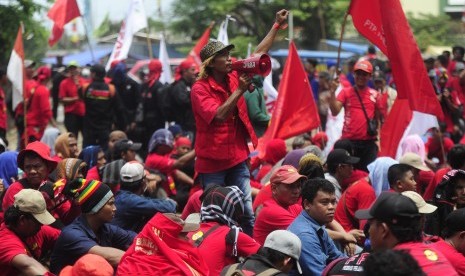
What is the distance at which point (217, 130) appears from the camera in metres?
8.48

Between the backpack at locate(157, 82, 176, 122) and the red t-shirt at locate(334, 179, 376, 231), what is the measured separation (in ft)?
23.0

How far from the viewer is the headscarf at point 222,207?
7070 millimetres

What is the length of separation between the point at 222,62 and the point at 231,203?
1603 mm

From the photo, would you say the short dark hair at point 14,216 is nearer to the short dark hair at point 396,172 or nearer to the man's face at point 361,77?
the short dark hair at point 396,172

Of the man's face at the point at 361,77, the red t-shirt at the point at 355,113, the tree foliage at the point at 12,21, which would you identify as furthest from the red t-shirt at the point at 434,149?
the tree foliage at the point at 12,21

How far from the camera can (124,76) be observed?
16938 millimetres

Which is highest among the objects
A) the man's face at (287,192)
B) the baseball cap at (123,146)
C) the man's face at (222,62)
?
the man's face at (222,62)

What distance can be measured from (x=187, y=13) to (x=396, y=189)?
30.1 m

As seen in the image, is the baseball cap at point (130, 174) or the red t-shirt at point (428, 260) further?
the baseball cap at point (130, 174)

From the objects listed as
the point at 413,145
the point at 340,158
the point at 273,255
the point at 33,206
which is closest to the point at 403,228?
the point at 273,255

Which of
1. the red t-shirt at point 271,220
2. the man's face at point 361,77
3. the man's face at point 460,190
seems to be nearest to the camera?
the red t-shirt at point 271,220

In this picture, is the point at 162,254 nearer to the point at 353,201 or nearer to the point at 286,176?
the point at 286,176

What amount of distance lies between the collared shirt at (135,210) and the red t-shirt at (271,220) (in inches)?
35.5

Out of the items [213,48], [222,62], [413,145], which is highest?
[213,48]
